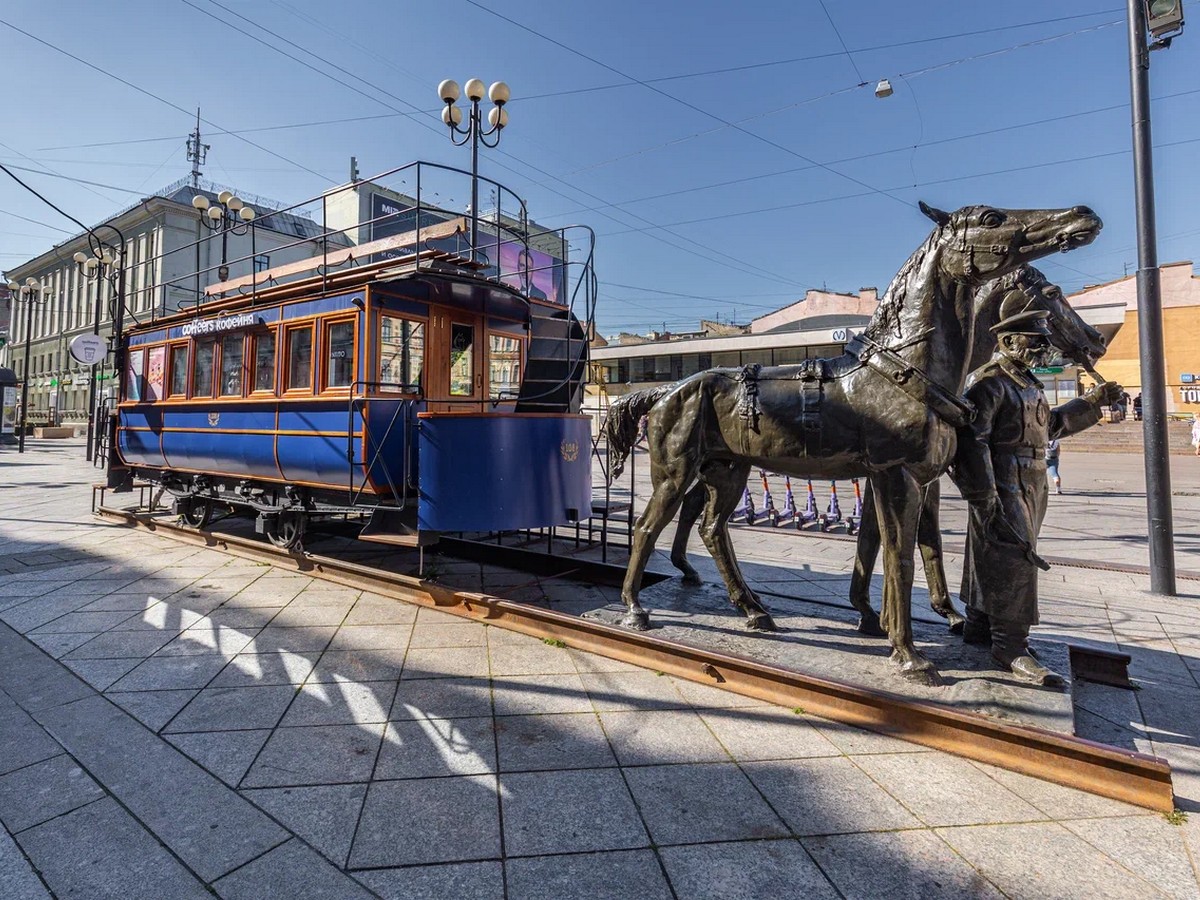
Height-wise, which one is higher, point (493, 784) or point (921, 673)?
point (921, 673)

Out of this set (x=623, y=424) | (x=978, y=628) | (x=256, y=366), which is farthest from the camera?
(x=256, y=366)

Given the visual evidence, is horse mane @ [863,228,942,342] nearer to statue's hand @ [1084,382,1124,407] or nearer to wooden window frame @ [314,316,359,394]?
statue's hand @ [1084,382,1124,407]

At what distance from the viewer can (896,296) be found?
393 cm

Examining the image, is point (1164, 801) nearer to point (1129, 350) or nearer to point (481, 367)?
point (481, 367)

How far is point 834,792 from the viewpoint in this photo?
2955mm

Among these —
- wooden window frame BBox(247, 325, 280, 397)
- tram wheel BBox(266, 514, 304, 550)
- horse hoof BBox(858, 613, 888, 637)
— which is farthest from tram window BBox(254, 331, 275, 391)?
horse hoof BBox(858, 613, 888, 637)

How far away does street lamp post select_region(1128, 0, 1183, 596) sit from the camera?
6.45 metres

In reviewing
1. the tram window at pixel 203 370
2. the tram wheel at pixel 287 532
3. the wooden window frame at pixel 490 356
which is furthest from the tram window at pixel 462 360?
the tram window at pixel 203 370

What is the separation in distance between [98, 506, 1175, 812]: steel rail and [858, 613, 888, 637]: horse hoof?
1.06 metres

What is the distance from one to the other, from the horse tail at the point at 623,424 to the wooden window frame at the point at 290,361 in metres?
3.43

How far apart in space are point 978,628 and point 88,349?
17.4m

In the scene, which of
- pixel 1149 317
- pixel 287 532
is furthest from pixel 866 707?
pixel 287 532

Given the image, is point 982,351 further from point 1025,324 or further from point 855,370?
point 855,370

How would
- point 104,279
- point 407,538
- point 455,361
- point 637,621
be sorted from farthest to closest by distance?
point 104,279 → point 455,361 → point 407,538 → point 637,621
